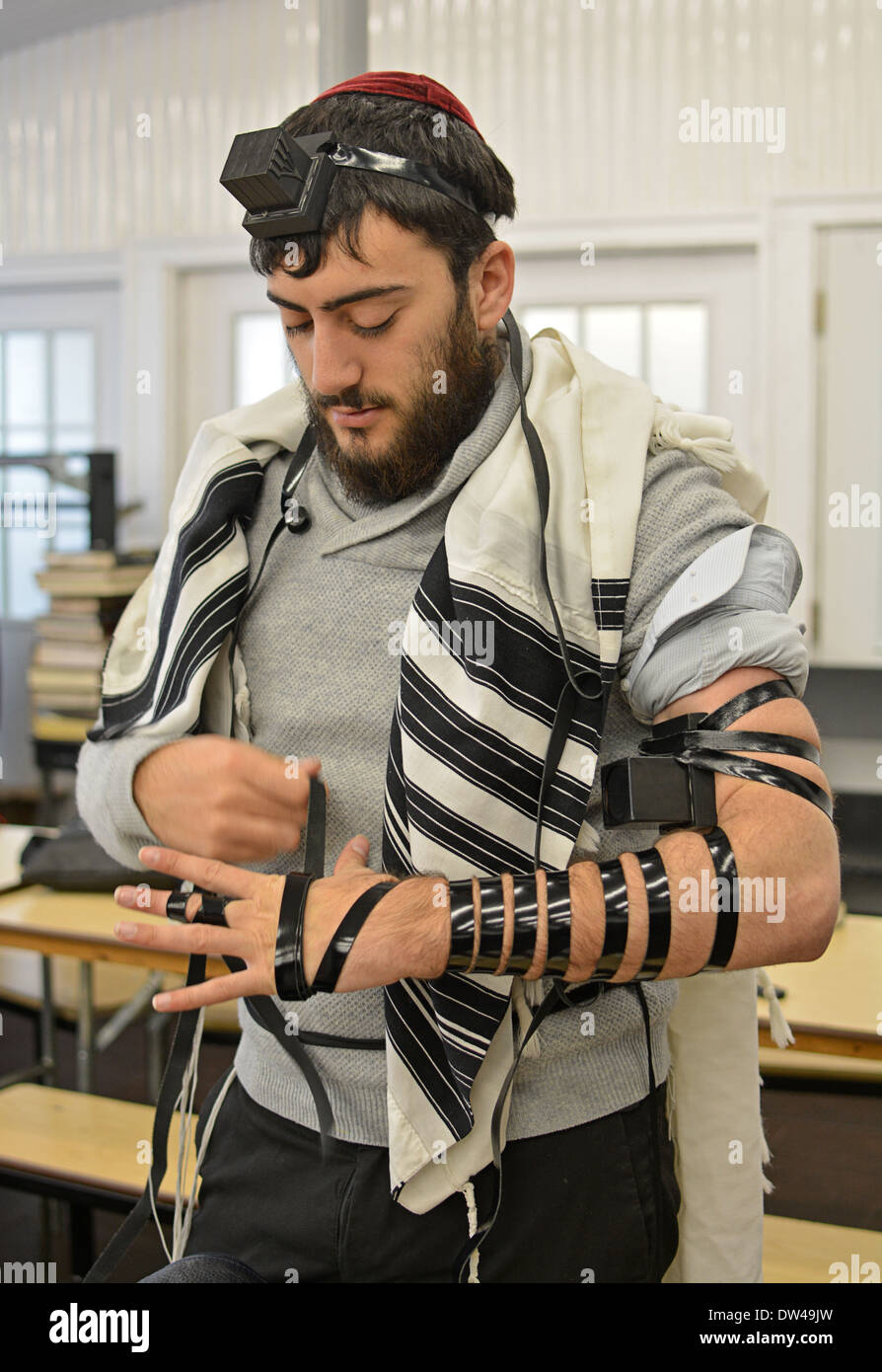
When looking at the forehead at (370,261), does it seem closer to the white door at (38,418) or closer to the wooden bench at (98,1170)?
the wooden bench at (98,1170)

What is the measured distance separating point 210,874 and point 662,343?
3603 mm

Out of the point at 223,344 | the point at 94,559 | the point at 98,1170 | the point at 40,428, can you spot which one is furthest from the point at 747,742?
the point at 40,428

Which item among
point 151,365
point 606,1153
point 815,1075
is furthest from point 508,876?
point 151,365

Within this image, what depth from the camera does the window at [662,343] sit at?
4.14 m

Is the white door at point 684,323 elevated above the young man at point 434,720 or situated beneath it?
elevated above

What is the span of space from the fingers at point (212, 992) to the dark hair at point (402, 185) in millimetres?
588

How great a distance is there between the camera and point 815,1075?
236 cm

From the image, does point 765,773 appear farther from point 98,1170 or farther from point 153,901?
point 98,1170

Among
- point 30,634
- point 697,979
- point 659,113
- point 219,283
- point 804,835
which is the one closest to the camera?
point 804,835

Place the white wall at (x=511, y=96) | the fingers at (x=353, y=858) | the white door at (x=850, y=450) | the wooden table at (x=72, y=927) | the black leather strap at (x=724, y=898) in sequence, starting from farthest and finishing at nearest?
the white door at (x=850, y=450), the white wall at (x=511, y=96), the wooden table at (x=72, y=927), the fingers at (x=353, y=858), the black leather strap at (x=724, y=898)

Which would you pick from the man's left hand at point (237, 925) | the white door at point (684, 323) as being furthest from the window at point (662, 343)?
→ the man's left hand at point (237, 925)

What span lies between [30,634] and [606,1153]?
180 inches

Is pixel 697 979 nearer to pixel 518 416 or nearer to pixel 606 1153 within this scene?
pixel 606 1153

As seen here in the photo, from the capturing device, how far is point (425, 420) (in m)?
1.11
